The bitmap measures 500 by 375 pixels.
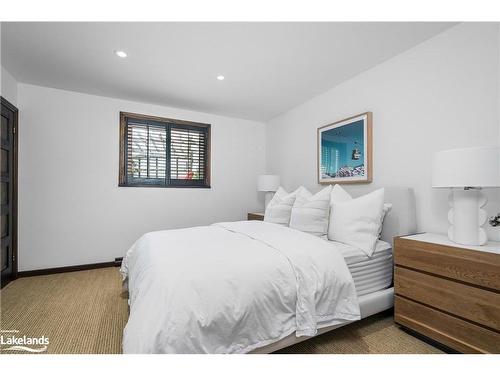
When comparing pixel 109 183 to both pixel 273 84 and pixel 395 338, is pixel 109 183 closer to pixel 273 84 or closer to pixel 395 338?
pixel 273 84

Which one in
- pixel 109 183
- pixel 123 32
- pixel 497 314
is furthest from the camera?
pixel 109 183

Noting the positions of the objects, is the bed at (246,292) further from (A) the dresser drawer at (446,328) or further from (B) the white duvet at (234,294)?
(A) the dresser drawer at (446,328)

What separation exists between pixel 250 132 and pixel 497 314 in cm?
399

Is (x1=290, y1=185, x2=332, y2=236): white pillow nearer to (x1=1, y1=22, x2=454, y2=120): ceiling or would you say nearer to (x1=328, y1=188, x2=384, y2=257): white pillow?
(x1=328, y1=188, x2=384, y2=257): white pillow

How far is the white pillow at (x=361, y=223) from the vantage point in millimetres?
1994

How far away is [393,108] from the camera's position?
240 centimetres

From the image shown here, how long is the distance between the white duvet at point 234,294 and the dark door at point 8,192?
2.23 metres

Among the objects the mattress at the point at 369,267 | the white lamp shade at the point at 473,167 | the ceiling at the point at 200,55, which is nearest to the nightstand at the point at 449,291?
the mattress at the point at 369,267

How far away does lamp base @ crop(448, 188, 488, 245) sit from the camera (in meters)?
1.57

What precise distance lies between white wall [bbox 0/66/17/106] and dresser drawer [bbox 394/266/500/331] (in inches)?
174

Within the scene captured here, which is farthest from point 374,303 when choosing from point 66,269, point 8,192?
point 8,192

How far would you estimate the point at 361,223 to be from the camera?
80.5 inches

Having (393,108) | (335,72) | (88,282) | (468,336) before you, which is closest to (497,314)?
(468,336)

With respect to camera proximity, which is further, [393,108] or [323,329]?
[393,108]
